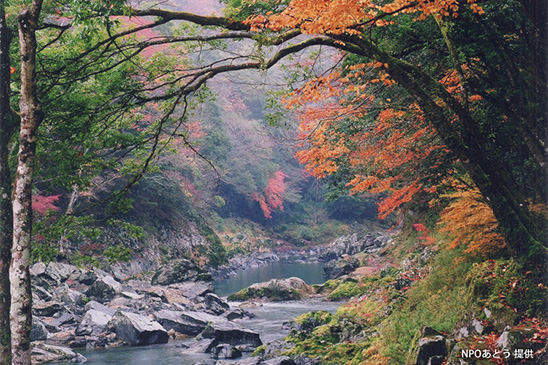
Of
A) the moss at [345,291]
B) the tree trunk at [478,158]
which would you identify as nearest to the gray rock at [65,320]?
the moss at [345,291]

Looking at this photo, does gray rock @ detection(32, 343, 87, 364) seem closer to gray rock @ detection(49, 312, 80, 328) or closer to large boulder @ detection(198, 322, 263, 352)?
gray rock @ detection(49, 312, 80, 328)

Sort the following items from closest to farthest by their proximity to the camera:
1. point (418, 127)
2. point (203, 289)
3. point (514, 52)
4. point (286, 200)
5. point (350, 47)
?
point (350, 47) < point (514, 52) < point (418, 127) < point (203, 289) < point (286, 200)

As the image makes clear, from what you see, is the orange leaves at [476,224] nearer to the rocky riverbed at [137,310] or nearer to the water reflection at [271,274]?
the rocky riverbed at [137,310]

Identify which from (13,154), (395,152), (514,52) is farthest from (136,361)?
(514,52)

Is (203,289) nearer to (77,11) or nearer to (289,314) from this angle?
(289,314)

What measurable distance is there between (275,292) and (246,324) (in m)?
4.95

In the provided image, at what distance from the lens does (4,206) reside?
263 inches

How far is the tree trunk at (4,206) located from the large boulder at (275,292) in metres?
14.8

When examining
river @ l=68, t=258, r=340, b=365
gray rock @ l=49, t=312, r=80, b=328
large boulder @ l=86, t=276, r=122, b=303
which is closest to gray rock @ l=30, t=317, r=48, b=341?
gray rock @ l=49, t=312, r=80, b=328

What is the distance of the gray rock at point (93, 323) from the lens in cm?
1373

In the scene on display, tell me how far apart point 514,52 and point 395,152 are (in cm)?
325

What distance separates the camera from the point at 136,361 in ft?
38.3

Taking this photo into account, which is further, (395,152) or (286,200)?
(286,200)

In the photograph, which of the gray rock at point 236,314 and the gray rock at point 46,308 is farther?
the gray rock at point 236,314
